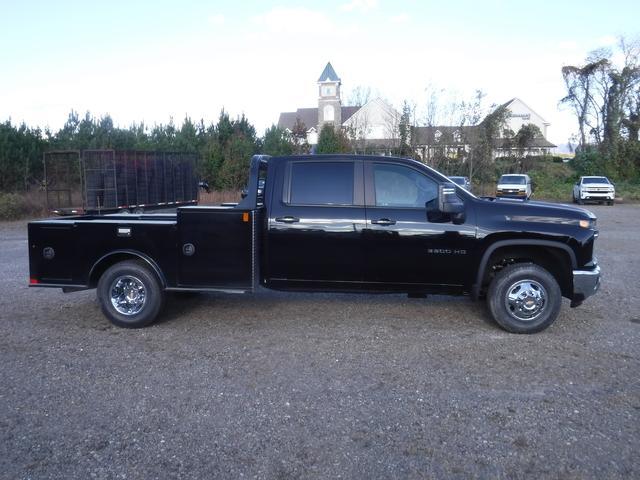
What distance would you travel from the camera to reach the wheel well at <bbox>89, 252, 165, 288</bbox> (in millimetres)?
6699

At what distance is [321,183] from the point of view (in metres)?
6.70

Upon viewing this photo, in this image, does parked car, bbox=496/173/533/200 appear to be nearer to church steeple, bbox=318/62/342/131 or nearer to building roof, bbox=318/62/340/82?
church steeple, bbox=318/62/342/131

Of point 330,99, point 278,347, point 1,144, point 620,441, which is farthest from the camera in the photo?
point 330,99

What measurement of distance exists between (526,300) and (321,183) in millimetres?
2577

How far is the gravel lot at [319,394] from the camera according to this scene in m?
3.77

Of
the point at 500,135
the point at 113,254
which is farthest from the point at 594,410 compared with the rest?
the point at 500,135

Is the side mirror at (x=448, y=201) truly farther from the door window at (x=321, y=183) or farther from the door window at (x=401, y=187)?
the door window at (x=321, y=183)

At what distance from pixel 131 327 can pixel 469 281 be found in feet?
12.6

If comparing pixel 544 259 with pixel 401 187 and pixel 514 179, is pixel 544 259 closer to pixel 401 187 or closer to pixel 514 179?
pixel 401 187

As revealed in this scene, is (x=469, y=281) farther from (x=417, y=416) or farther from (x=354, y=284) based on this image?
(x=417, y=416)

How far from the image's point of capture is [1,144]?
77.8ft

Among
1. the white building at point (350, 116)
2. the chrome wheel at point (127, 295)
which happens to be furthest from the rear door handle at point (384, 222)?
the white building at point (350, 116)

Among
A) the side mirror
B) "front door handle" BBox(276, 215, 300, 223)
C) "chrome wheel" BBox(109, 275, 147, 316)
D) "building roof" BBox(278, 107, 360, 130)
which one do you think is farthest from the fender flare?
"building roof" BBox(278, 107, 360, 130)

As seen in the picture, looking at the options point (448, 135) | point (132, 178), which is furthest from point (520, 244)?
point (448, 135)
